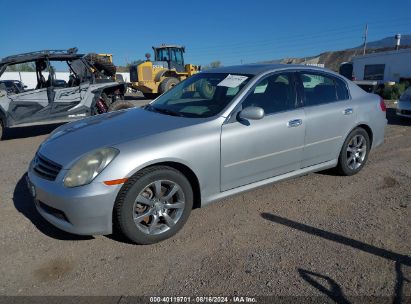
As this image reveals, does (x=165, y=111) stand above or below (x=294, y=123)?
above

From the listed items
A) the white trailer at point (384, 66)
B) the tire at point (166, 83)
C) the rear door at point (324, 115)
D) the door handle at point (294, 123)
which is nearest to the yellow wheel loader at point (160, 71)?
the tire at point (166, 83)

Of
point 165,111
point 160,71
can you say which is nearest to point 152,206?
point 165,111

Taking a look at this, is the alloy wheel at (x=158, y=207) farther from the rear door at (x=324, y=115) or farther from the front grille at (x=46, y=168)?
the rear door at (x=324, y=115)

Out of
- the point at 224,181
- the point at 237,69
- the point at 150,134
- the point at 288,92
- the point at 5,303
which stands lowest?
the point at 5,303


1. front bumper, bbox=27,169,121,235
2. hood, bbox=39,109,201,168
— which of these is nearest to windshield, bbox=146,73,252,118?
hood, bbox=39,109,201,168

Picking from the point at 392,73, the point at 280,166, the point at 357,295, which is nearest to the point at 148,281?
the point at 357,295

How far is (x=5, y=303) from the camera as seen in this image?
242 centimetres

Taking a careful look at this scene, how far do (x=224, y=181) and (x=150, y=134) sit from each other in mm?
904

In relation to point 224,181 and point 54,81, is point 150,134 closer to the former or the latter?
point 224,181

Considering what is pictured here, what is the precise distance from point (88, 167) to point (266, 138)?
186 centimetres

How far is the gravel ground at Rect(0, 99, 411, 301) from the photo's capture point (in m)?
2.59

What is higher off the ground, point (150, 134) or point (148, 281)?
point (150, 134)

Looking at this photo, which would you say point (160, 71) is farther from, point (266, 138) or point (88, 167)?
point (88, 167)

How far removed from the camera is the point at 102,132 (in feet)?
11.0
